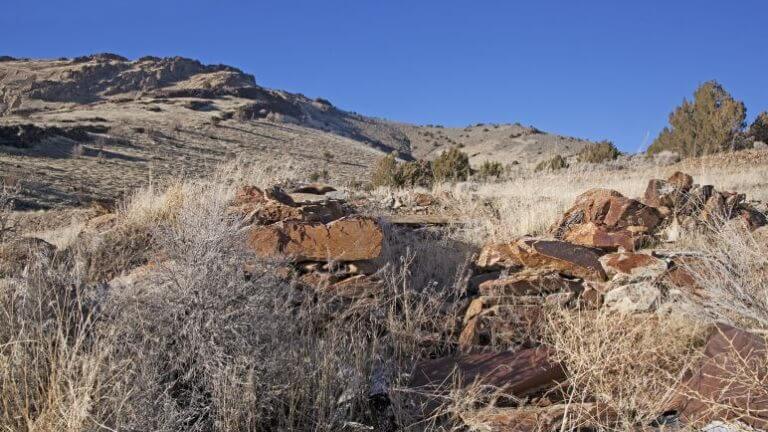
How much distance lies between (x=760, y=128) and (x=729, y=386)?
20402 millimetres

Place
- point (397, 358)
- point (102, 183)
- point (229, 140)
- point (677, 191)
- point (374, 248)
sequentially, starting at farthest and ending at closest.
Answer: point (229, 140)
point (102, 183)
point (677, 191)
point (374, 248)
point (397, 358)

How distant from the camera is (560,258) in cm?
466

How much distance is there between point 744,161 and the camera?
13.2 meters

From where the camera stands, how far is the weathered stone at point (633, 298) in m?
A: 3.75

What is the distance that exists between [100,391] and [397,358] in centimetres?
165

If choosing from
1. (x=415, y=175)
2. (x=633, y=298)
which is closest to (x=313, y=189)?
(x=633, y=298)

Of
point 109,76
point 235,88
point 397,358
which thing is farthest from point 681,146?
point 109,76

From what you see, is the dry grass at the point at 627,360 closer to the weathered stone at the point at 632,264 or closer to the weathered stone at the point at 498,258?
the weathered stone at the point at 632,264

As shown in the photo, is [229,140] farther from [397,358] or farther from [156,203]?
[397,358]

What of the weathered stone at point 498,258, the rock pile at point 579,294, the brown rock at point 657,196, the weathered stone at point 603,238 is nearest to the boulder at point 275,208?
the weathered stone at point 498,258

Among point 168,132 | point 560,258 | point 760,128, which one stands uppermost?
point 760,128

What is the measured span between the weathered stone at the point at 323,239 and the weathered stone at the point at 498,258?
1038 mm

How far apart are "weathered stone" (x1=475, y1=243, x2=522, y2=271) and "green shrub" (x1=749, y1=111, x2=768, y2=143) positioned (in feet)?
59.8

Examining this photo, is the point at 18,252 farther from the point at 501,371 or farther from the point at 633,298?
the point at 633,298
